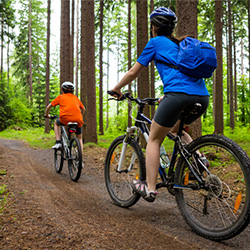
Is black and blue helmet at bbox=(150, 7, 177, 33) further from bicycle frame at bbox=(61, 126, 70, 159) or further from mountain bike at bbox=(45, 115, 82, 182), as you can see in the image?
bicycle frame at bbox=(61, 126, 70, 159)

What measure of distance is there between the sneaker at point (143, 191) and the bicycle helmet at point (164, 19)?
1.86 m

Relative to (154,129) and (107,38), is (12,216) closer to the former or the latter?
(154,129)

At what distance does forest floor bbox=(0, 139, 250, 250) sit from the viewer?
93.2 inches

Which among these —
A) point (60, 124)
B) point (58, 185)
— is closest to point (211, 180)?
point (58, 185)

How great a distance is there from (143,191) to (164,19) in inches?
80.4

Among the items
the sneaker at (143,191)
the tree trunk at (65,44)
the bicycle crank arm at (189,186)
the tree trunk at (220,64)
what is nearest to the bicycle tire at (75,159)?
the sneaker at (143,191)

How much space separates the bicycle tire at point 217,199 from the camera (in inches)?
92.2

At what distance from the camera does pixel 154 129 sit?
2.88 metres

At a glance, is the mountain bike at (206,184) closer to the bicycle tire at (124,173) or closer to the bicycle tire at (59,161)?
the bicycle tire at (124,173)

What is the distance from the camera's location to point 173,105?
2674 mm

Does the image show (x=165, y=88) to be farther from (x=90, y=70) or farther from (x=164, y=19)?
(x=90, y=70)

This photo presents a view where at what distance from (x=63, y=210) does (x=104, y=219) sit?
616 mm

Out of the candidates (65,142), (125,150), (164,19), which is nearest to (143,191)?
(125,150)

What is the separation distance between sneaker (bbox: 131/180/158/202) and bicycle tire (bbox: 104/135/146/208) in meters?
0.14
